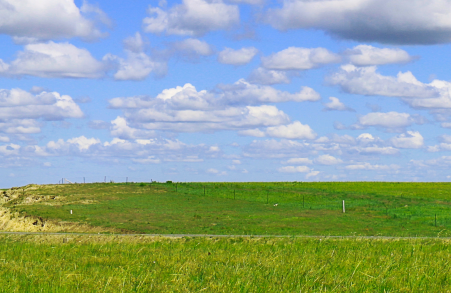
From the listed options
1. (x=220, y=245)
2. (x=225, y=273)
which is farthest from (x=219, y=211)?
(x=225, y=273)

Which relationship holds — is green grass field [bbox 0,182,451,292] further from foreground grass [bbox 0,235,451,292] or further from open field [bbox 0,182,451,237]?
open field [bbox 0,182,451,237]

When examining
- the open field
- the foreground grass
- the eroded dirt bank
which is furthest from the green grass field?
the eroded dirt bank

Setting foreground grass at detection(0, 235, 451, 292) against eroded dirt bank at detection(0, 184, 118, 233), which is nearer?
foreground grass at detection(0, 235, 451, 292)

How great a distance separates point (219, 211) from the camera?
5597 cm

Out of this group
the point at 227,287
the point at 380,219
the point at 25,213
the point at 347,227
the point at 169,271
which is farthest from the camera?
the point at 25,213

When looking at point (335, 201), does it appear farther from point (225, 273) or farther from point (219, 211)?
point (225, 273)

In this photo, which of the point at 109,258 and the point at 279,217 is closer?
the point at 109,258

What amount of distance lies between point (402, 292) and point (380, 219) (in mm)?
39886

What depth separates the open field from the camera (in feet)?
134

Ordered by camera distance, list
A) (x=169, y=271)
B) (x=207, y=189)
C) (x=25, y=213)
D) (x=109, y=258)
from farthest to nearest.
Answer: (x=207, y=189), (x=25, y=213), (x=109, y=258), (x=169, y=271)

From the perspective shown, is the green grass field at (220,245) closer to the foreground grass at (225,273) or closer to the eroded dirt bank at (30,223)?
the foreground grass at (225,273)

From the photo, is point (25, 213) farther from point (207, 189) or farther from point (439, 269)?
point (439, 269)

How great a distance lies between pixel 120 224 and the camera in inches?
1734

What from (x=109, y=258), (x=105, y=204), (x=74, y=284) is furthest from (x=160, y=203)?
(x=74, y=284)
